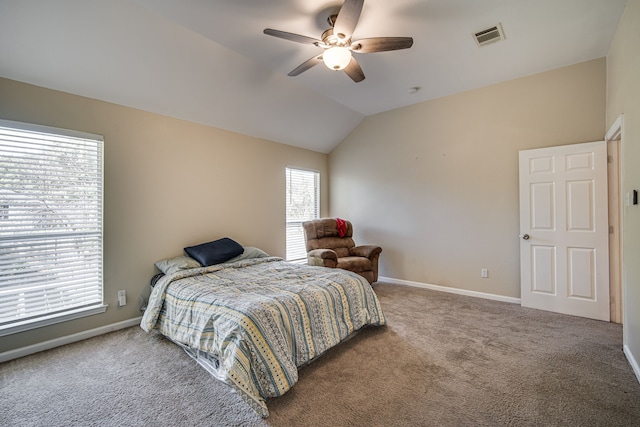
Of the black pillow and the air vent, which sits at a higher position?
the air vent

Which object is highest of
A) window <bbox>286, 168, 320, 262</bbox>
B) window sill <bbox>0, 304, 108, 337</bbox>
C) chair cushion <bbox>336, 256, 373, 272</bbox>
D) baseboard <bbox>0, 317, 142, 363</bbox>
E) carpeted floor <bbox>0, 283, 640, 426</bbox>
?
window <bbox>286, 168, 320, 262</bbox>

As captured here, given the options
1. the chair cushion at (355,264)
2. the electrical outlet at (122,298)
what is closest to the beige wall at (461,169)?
the chair cushion at (355,264)

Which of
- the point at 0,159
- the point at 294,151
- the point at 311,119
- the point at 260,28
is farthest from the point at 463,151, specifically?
the point at 0,159

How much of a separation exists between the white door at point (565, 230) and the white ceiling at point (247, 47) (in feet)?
3.92

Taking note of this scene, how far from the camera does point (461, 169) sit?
429cm

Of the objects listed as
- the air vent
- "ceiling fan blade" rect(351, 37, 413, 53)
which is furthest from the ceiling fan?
the air vent

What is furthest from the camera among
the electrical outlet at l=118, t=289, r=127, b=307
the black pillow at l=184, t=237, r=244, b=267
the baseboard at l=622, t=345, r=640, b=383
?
the black pillow at l=184, t=237, r=244, b=267

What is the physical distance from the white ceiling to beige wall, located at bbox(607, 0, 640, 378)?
1.18ft

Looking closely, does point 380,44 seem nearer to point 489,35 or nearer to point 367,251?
point 489,35

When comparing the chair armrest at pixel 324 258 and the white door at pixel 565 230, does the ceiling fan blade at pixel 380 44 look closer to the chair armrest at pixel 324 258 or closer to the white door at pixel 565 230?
the white door at pixel 565 230

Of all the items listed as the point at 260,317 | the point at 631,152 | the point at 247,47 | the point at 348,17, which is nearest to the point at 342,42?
Result: the point at 348,17

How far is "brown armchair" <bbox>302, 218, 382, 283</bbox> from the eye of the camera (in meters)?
4.30

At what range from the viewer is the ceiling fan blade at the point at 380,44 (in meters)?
2.25

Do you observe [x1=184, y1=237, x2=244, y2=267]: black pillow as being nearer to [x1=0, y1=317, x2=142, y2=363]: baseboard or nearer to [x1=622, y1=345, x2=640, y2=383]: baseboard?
[x1=0, y1=317, x2=142, y2=363]: baseboard
